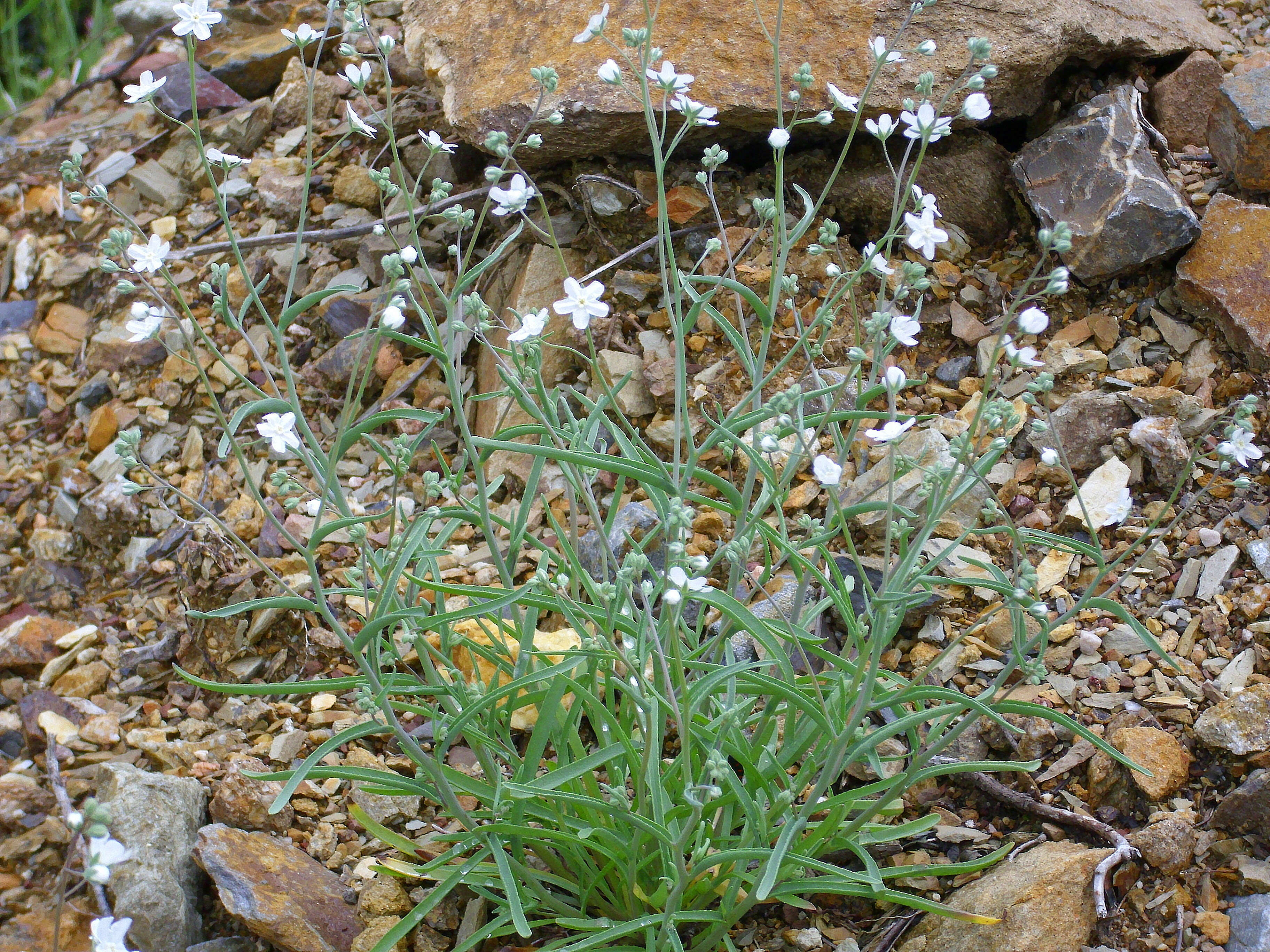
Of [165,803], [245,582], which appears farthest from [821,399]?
[165,803]

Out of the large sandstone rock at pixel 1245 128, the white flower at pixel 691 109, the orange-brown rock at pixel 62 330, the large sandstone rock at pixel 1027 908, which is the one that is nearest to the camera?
the white flower at pixel 691 109

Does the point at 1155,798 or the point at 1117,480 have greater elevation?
the point at 1117,480

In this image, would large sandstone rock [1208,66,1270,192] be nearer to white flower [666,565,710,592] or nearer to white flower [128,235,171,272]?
white flower [666,565,710,592]

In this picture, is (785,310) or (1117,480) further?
(785,310)

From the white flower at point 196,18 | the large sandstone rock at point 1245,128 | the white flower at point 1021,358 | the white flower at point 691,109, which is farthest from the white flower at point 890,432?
the large sandstone rock at point 1245,128

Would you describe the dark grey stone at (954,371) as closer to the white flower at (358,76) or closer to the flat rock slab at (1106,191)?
the flat rock slab at (1106,191)

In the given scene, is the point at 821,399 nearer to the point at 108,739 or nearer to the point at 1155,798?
the point at 1155,798

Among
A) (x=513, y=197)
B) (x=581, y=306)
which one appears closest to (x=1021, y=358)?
(x=581, y=306)
